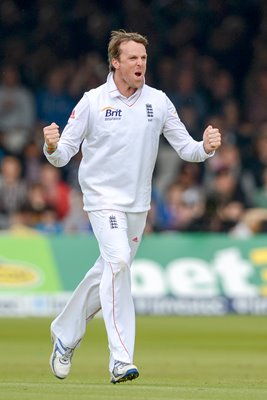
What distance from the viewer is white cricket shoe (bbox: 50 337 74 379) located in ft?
30.7

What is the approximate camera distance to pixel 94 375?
32.9ft

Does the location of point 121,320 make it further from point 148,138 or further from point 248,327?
point 248,327

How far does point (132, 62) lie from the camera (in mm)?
9133

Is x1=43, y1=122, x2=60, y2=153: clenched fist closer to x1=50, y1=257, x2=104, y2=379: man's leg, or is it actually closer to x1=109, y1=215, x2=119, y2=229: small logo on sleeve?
x1=109, y1=215, x2=119, y2=229: small logo on sleeve

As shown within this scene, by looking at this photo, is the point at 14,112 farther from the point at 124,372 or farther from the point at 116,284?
the point at 124,372

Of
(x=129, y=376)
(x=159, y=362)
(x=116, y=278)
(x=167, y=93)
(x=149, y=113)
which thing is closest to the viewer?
(x=129, y=376)

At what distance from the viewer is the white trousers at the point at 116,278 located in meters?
8.98

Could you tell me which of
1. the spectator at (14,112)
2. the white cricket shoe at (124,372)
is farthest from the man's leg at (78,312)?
the spectator at (14,112)

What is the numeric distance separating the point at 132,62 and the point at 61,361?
2.12m

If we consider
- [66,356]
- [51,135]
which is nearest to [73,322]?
[66,356]

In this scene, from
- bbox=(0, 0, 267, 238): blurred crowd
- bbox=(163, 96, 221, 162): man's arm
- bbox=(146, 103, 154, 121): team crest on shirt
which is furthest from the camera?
Result: bbox=(0, 0, 267, 238): blurred crowd

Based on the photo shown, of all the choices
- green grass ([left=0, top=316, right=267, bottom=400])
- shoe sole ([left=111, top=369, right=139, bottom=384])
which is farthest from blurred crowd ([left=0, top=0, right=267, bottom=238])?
shoe sole ([left=111, top=369, right=139, bottom=384])

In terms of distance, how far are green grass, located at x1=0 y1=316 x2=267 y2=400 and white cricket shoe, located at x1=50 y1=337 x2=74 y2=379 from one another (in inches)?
2.9

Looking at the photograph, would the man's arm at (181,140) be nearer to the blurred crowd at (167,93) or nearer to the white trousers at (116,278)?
the white trousers at (116,278)
